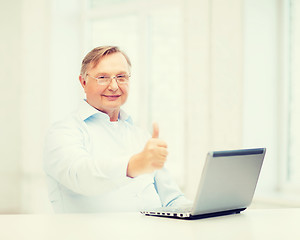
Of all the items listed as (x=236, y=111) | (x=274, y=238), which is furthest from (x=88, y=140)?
(x=236, y=111)

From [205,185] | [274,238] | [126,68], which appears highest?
[126,68]

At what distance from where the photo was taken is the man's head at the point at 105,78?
210cm

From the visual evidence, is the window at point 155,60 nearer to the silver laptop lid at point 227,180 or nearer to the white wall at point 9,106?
the white wall at point 9,106

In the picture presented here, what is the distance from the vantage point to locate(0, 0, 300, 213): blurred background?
3.41 m

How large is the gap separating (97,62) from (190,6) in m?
1.73

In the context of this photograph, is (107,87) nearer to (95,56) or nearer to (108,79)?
(108,79)

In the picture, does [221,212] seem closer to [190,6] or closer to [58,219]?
[58,219]

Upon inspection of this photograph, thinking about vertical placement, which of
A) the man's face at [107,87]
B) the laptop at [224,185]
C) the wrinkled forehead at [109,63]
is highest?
the wrinkled forehead at [109,63]

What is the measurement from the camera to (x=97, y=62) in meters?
2.11

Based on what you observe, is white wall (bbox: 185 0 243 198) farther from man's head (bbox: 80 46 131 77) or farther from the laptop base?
the laptop base

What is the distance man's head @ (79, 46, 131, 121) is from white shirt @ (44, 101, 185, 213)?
2.2 inches

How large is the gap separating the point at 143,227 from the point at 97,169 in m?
0.33

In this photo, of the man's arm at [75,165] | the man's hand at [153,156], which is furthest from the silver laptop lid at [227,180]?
the man's arm at [75,165]

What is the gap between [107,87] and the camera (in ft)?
6.89
